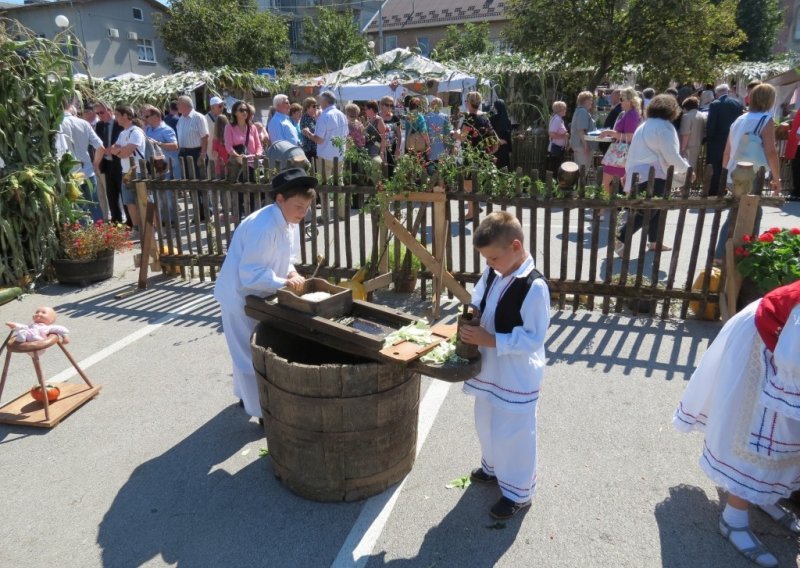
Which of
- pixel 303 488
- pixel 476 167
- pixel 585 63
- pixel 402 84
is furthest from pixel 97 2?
pixel 303 488

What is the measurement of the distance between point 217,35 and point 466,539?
41.1 metres

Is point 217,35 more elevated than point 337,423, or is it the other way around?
point 217,35

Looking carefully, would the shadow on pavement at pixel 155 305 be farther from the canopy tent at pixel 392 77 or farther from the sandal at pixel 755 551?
the canopy tent at pixel 392 77

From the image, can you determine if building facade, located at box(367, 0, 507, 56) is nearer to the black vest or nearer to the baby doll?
the baby doll

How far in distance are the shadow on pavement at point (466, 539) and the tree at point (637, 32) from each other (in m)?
14.2

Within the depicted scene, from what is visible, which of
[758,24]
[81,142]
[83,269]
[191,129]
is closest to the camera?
[83,269]

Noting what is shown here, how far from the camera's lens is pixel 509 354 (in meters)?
3.04

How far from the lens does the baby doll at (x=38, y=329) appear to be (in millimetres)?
4355

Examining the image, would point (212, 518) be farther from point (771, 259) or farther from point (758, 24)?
point (758, 24)

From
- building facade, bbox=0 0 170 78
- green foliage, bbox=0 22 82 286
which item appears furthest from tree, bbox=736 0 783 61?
green foliage, bbox=0 22 82 286

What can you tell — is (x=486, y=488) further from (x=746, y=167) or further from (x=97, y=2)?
(x=97, y=2)

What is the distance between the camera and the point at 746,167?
5.58m

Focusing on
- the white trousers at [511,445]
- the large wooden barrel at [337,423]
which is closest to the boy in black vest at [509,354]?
the white trousers at [511,445]

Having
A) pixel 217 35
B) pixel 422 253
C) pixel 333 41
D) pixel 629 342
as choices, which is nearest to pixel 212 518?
pixel 422 253
